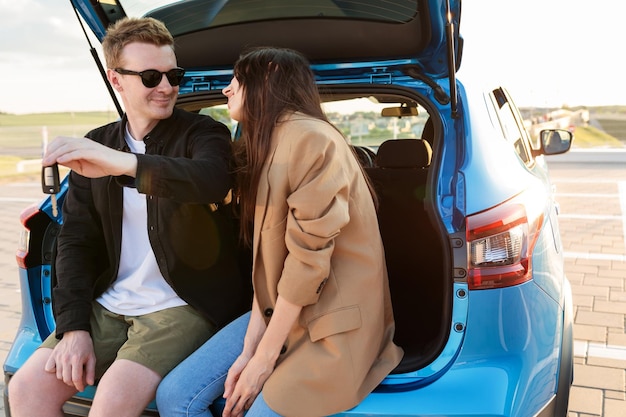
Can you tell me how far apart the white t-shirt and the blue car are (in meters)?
0.30

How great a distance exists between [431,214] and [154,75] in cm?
104

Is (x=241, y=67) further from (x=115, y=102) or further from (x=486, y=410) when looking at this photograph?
(x=486, y=410)

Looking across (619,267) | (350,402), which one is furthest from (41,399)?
(619,267)

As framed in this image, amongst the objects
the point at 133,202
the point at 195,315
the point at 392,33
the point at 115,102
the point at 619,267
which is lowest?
the point at 619,267

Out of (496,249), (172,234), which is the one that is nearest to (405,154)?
(496,249)

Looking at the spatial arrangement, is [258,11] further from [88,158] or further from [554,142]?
[554,142]

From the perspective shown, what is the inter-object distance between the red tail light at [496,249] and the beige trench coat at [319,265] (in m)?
0.28

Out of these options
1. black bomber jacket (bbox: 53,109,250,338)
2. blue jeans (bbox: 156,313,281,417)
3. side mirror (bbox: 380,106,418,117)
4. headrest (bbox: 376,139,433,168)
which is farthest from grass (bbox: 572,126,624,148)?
blue jeans (bbox: 156,313,281,417)

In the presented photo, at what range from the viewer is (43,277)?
7.44ft

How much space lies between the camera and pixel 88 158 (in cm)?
164

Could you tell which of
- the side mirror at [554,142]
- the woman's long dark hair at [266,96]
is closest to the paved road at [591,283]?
the side mirror at [554,142]

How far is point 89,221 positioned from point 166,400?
770 millimetres

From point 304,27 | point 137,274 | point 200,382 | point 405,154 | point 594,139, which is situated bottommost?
point 200,382

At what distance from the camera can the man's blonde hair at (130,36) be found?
6.73 ft
